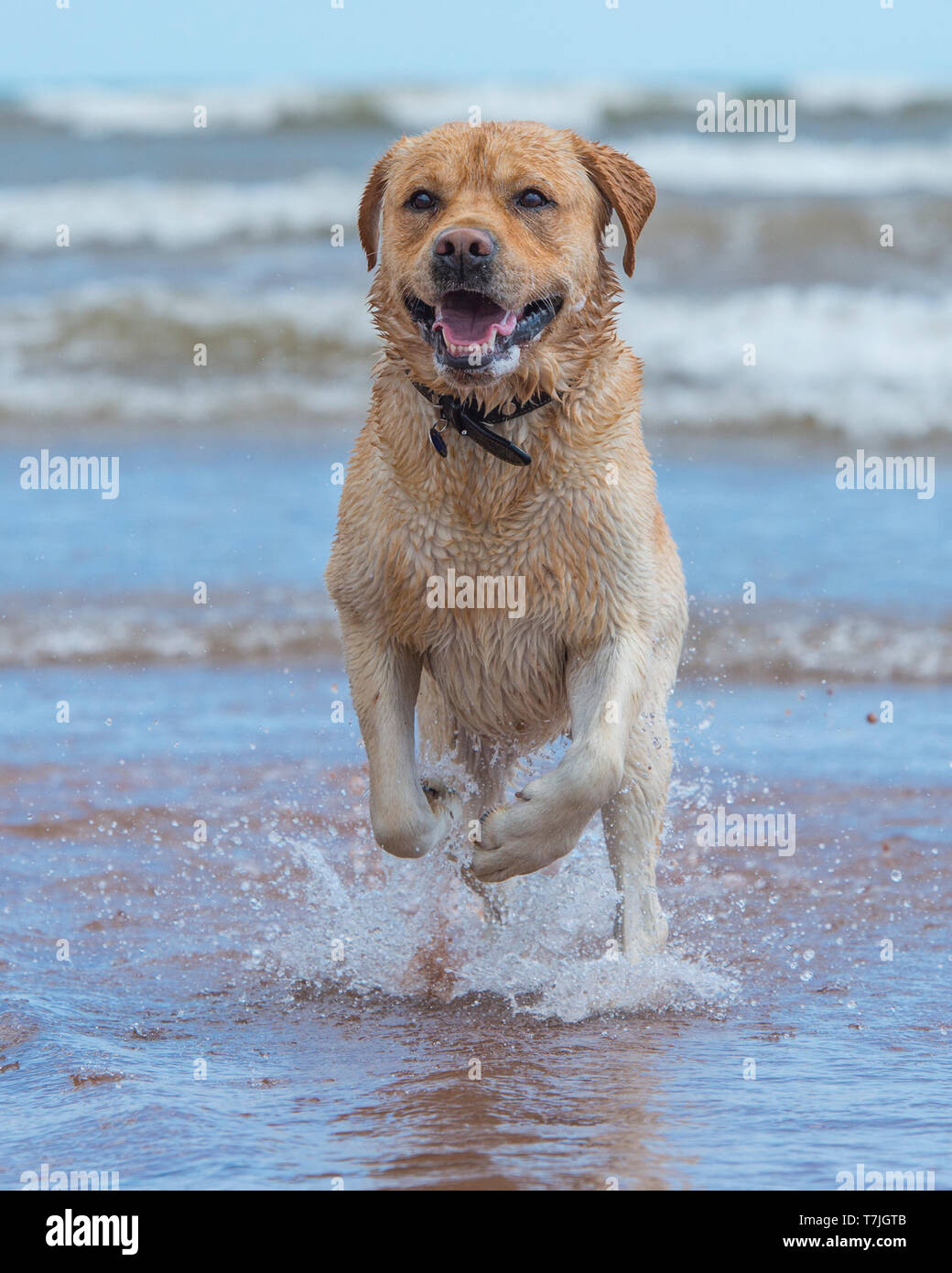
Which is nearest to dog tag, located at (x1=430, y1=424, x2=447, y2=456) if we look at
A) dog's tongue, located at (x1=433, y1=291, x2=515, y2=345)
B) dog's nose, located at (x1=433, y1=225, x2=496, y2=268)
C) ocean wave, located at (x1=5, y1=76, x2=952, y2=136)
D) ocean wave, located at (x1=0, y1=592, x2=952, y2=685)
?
dog's tongue, located at (x1=433, y1=291, x2=515, y2=345)

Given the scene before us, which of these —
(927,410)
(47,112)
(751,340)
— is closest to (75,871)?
(927,410)

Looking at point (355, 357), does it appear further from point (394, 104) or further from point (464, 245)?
point (394, 104)

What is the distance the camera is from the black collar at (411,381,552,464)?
4.12m

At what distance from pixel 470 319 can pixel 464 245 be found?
0.76 ft

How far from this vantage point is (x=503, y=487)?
417cm

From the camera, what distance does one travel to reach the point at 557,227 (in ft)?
13.5

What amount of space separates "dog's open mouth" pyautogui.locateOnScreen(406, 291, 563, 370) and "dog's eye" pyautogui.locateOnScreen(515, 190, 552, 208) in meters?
0.22

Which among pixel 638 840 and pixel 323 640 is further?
pixel 323 640

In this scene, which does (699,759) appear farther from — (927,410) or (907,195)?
(907,195)
